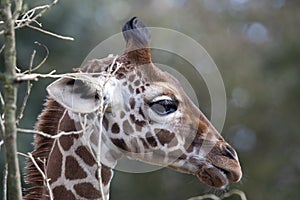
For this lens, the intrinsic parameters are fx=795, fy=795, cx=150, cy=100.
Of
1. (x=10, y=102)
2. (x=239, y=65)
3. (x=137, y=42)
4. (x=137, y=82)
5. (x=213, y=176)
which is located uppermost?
(x=239, y=65)

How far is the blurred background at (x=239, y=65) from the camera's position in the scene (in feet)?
29.1

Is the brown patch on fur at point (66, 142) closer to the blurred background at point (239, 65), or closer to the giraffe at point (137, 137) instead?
the giraffe at point (137, 137)

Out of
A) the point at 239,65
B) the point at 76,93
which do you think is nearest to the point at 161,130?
the point at 76,93

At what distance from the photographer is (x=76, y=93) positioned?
250 centimetres

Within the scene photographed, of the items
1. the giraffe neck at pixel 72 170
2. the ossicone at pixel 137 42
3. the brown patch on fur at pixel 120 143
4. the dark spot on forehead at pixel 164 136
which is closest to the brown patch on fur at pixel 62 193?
the giraffe neck at pixel 72 170

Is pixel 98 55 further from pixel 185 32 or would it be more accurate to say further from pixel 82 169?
pixel 185 32

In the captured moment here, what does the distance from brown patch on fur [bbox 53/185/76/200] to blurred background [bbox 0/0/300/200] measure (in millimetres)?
5569

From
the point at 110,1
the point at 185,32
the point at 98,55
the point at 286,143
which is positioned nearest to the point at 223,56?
the point at 185,32

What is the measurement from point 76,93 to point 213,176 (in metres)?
0.57

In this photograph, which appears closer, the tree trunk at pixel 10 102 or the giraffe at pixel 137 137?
the tree trunk at pixel 10 102

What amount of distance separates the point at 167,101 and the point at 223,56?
854 centimetres

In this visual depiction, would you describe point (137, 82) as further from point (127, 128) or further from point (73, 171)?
point (73, 171)

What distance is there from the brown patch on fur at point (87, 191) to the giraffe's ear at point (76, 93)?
0.28 metres

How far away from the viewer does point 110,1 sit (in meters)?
9.48
